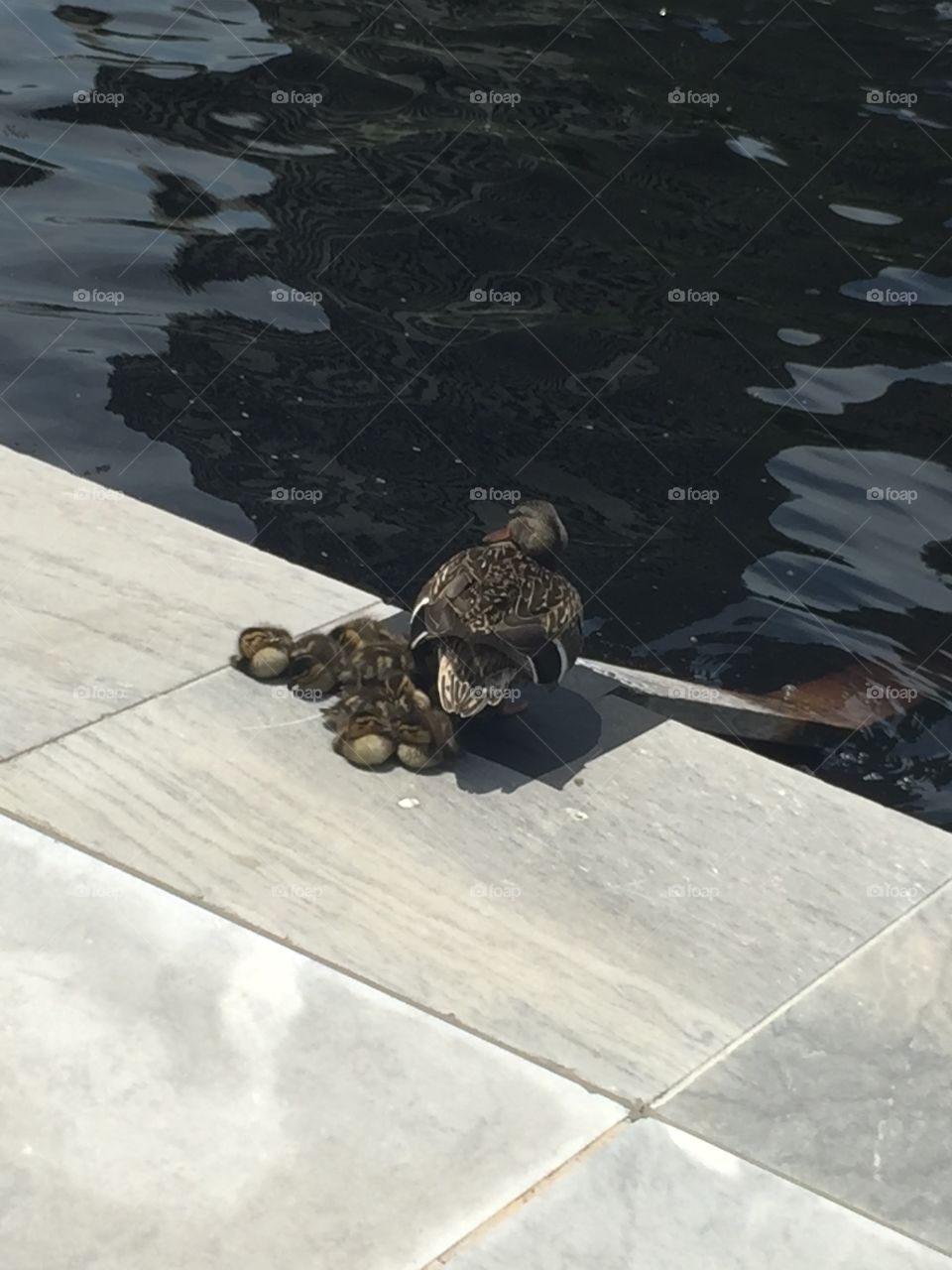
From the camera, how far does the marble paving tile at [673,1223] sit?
12.0 feet

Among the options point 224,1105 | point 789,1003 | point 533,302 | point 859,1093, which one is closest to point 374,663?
point 789,1003

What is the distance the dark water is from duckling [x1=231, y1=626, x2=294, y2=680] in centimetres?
270

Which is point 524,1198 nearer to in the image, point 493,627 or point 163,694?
point 493,627

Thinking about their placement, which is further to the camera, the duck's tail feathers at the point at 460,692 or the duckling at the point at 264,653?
the duckling at the point at 264,653

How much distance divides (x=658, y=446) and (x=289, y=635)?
4848 millimetres

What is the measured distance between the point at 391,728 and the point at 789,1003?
1.47 meters

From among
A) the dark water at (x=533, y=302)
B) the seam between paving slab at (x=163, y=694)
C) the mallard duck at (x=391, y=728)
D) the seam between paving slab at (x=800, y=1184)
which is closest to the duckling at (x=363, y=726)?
the mallard duck at (x=391, y=728)

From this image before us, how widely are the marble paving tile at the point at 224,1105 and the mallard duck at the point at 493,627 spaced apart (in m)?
1.22

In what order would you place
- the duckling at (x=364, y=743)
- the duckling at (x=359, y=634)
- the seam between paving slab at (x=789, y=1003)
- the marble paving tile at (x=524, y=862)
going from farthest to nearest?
the duckling at (x=359, y=634) < the duckling at (x=364, y=743) < the marble paving tile at (x=524, y=862) < the seam between paving slab at (x=789, y=1003)

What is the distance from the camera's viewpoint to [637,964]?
4602mm

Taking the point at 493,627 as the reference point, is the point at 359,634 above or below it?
below

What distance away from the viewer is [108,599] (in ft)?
19.5

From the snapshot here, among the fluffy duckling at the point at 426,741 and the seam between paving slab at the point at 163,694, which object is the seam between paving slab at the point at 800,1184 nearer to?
the fluffy duckling at the point at 426,741

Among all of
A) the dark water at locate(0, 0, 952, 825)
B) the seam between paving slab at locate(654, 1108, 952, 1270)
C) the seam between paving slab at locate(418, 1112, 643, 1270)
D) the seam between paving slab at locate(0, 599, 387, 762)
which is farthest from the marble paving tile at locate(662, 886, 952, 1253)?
the dark water at locate(0, 0, 952, 825)
